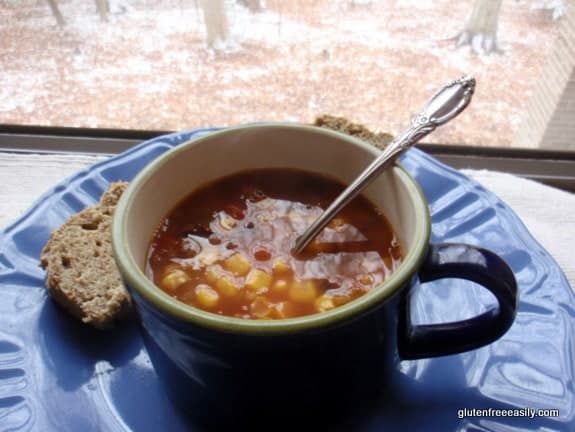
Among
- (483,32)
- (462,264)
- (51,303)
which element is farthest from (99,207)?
(483,32)

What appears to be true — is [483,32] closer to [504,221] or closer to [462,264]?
[504,221]

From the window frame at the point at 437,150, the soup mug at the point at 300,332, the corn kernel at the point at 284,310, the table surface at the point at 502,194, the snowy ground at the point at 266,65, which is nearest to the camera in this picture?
the soup mug at the point at 300,332

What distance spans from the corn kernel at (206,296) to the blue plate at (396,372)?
18 centimetres

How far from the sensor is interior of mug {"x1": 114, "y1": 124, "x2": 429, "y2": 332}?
2.71 feet

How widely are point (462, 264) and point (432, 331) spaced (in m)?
0.13

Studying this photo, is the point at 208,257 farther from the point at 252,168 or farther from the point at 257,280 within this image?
the point at 252,168

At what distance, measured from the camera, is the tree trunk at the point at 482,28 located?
6.02ft

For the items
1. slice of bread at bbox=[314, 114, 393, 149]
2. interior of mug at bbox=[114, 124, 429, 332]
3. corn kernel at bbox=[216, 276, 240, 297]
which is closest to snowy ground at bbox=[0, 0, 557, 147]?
slice of bread at bbox=[314, 114, 393, 149]

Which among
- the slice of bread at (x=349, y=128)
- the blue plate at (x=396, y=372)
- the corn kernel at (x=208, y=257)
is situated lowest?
the blue plate at (x=396, y=372)

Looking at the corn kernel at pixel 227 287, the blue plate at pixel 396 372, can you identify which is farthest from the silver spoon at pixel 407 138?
the blue plate at pixel 396 372

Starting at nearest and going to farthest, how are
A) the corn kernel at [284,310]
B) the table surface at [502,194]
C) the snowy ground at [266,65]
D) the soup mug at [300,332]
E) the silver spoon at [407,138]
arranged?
the soup mug at [300,332] < the corn kernel at [284,310] < the silver spoon at [407,138] < the table surface at [502,194] < the snowy ground at [266,65]

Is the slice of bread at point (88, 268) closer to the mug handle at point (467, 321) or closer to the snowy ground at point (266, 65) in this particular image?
the mug handle at point (467, 321)

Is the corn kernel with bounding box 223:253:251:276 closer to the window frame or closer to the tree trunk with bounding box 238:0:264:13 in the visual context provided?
the window frame

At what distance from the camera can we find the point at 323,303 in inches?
32.2
